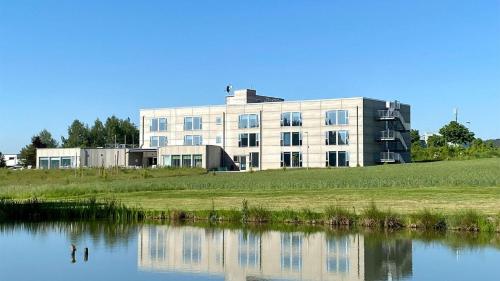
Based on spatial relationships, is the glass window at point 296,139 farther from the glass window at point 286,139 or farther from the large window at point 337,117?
the large window at point 337,117

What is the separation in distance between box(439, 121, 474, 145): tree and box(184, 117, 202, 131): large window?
55.9 metres

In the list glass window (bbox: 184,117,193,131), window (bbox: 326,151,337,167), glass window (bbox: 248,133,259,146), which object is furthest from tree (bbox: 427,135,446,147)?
glass window (bbox: 184,117,193,131)

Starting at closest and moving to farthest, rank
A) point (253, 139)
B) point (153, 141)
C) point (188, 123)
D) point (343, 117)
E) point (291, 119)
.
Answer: point (343, 117) < point (291, 119) < point (253, 139) < point (188, 123) < point (153, 141)

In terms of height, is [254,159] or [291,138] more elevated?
[291,138]

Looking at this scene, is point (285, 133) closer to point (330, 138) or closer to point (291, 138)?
point (291, 138)

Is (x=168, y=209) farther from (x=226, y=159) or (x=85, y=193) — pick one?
(x=226, y=159)

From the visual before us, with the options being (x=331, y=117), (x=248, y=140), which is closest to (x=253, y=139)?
(x=248, y=140)

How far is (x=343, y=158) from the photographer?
367 ft

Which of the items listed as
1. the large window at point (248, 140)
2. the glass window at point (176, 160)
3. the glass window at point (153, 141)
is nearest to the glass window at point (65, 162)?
the glass window at point (153, 141)

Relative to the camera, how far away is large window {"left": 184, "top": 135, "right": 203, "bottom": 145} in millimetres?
125938

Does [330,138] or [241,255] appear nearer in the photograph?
[241,255]

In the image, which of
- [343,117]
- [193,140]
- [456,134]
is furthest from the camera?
[456,134]

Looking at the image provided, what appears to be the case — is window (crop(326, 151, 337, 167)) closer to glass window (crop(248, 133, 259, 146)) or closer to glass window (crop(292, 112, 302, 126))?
glass window (crop(292, 112, 302, 126))

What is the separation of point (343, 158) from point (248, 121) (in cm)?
1838
